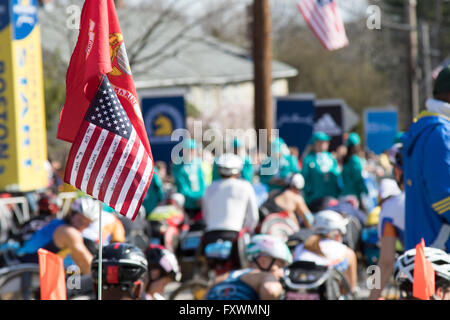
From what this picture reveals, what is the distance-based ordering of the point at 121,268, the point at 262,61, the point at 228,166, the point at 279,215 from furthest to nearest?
the point at 262,61
the point at 279,215
the point at 228,166
the point at 121,268

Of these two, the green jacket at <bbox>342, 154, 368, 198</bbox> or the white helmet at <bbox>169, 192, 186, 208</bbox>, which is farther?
the green jacket at <bbox>342, 154, 368, 198</bbox>

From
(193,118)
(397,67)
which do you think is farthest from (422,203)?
(397,67)

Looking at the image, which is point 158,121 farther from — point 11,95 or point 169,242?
point 169,242

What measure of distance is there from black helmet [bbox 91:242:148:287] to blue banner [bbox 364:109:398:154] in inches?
→ 582

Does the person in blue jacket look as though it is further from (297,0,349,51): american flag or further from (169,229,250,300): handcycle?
(297,0,349,51): american flag

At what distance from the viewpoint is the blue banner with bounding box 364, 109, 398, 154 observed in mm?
19812

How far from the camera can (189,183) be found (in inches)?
513

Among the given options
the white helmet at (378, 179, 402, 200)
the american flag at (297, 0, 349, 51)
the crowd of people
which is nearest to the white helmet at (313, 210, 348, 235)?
the crowd of people

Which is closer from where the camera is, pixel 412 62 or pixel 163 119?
pixel 163 119

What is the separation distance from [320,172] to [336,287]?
665cm

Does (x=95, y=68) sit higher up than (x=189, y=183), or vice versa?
(x=95, y=68)

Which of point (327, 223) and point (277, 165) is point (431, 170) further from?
Answer: point (277, 165)

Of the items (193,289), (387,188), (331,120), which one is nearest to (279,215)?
(193,289)
